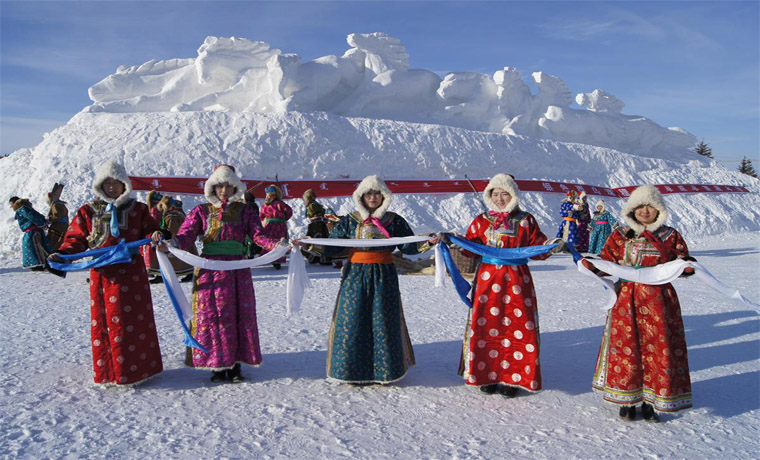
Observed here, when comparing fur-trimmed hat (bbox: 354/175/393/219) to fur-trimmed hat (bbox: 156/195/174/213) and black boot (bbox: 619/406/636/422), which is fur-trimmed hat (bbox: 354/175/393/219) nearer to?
black boot (bbox: 619/406/636/422)

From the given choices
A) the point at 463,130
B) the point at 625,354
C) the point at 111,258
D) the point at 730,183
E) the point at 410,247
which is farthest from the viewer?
the point at 730,183

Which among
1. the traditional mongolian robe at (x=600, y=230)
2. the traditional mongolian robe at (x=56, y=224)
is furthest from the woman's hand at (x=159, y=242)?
the traditional mongolian robe at (x=600, y=230)

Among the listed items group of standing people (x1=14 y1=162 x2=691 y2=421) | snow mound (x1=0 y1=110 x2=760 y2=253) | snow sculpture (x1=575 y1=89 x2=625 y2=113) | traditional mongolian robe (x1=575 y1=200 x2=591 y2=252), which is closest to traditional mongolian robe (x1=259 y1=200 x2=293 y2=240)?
snow mound (x1=0 y1=110 x2=760 y2=253)

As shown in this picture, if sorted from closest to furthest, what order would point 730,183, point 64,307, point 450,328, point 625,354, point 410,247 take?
point 625,354 → point 410,247 → point 450,328 → point 64,307 → point 730,183

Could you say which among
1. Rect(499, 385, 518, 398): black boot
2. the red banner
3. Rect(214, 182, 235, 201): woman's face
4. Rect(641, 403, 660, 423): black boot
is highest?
the red banner

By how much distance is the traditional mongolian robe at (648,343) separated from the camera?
11.2ft

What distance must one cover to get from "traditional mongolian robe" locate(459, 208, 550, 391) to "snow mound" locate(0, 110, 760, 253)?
→ 9266mm

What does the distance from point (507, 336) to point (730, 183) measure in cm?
2083

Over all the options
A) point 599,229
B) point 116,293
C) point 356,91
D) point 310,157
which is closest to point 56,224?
point 310,157

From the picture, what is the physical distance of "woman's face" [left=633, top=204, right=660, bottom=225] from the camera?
355cm

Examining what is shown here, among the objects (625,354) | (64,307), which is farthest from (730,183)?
(64,307)

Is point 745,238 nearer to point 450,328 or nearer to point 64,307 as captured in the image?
point 450,328

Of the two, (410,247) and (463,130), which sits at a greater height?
(463,130)

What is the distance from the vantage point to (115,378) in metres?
3.84
